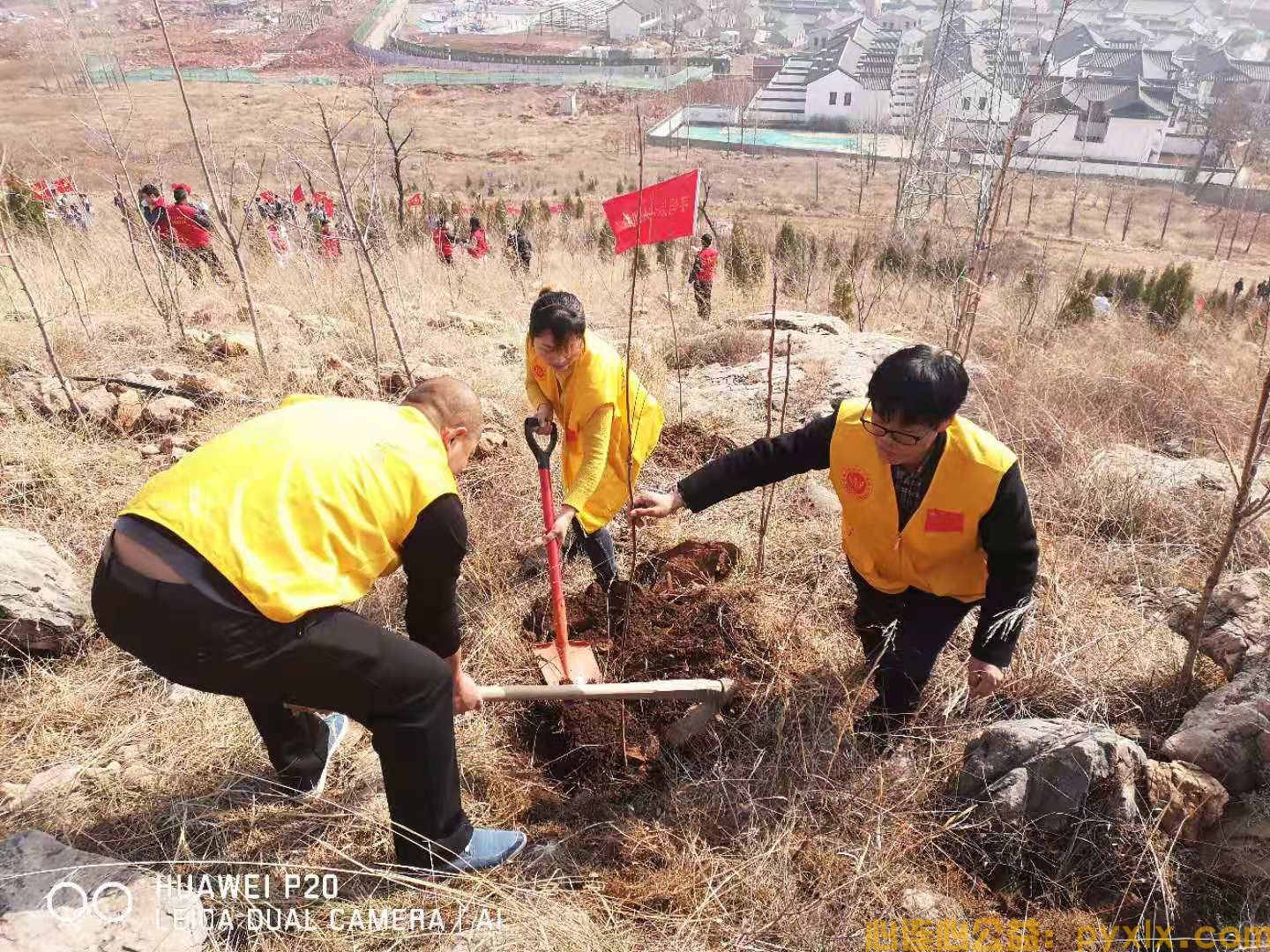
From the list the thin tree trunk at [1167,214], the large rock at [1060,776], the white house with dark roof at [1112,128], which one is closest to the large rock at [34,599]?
the large rock at [1060,776]

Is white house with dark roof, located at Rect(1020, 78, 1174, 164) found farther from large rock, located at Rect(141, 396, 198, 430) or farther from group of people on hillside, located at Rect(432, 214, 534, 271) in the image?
large rock, located at Rect(141, 396, 198, 430)

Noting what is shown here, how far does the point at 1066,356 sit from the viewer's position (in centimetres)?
583

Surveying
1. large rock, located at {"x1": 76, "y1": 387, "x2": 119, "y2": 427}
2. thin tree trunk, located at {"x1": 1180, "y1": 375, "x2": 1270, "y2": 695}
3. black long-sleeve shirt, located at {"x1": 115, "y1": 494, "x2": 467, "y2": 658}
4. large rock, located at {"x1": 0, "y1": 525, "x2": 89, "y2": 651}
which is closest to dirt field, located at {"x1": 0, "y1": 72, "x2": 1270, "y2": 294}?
large rock, located at {"x1": 76, "y1": 387, "x2": 119, "y2": 427}

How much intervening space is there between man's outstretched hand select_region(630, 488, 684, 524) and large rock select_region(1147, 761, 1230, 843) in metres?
1.52

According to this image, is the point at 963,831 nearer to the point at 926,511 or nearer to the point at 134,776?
the point at 926,511

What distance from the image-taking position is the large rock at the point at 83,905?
4.68ft

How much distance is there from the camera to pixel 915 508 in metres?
2.09

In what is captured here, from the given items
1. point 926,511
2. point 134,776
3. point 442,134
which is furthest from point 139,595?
point 442,134

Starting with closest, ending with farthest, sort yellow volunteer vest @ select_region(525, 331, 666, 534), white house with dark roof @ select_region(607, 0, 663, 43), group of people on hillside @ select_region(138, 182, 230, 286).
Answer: yellow volunteer vest @ select_region(525, 331, 666, 534) → group of people on hillside @ select_region(138, 182, 230, 286) → white house with dark roof @ select_region(607, 0, 663, 43)

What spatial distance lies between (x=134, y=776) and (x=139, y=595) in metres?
1.08

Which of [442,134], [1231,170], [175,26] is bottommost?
[1231,170]

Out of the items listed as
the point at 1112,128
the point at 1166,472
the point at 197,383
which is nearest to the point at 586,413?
the point at 197,383

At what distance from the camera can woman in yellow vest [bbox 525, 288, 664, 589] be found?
254 cm

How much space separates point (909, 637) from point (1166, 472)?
2.56 meters
